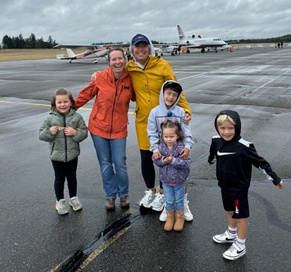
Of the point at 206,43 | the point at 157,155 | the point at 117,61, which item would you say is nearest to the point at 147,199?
the point at 157,155

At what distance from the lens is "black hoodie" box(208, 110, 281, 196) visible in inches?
115

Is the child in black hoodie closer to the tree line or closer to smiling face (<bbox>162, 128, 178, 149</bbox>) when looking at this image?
smiling face (<bbox>162, 128, 178, 149</bbox>)

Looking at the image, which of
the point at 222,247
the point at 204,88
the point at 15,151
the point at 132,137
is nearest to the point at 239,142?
the point at 222,247

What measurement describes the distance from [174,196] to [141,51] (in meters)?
1.66

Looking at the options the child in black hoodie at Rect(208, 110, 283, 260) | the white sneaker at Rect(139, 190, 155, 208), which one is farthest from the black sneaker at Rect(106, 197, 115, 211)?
the child in black hoodie at Rect(208, 110, 283, 260)

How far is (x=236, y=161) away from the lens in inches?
117

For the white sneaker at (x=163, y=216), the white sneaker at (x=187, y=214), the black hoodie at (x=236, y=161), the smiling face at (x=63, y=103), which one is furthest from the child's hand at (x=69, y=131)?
the black hoodie at (x=236, y=161)

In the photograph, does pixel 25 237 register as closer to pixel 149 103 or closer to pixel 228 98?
pixel 149 103

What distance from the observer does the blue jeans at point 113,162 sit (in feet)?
13.0

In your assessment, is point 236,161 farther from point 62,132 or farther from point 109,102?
point 62,132

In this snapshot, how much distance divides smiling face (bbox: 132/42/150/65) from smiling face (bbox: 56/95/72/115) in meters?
0.97

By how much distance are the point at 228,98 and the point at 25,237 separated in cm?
987

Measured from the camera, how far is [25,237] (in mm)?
3506

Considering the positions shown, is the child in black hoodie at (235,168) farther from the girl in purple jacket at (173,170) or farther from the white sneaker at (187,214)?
the white sneaker at (187,214)
